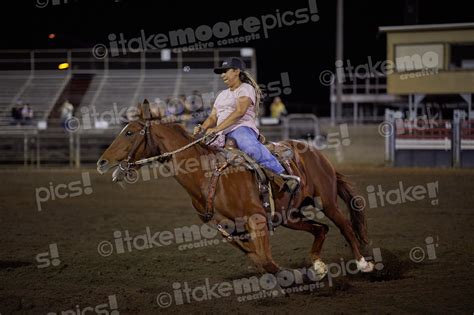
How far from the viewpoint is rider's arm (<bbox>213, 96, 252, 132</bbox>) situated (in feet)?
18.4

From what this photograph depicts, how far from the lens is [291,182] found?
19.3 feet

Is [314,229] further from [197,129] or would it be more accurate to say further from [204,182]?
[197,129]

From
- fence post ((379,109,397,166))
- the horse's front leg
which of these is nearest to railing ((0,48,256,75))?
fence post ((379,109,397,166))

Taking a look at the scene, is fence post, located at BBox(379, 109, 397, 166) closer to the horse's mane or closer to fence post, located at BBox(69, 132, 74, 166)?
fence post, located at BBox(69, 132, 74, 166)

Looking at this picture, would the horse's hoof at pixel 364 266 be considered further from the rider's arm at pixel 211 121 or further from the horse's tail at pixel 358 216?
the rider's arm at pixel 211 121

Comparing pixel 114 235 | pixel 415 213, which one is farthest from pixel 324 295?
pixel 415 213

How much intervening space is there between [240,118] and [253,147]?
0.33 metres

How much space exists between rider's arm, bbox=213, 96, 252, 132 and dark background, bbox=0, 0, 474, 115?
18.0 meters

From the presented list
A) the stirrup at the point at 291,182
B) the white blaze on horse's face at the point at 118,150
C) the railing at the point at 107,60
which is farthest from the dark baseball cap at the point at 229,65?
the railing at the point at 107,60

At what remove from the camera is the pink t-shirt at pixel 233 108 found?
5.74m

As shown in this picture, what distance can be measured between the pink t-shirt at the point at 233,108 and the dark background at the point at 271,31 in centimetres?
1778

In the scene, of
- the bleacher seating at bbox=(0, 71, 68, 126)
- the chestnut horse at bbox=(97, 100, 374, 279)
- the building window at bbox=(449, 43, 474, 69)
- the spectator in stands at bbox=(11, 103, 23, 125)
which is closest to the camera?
the chestnut horse at bbox=(97, 100, 374, 279)

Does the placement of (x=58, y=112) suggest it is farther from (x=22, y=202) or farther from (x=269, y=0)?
(x=269, y=0)

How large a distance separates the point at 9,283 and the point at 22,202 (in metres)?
6.61
